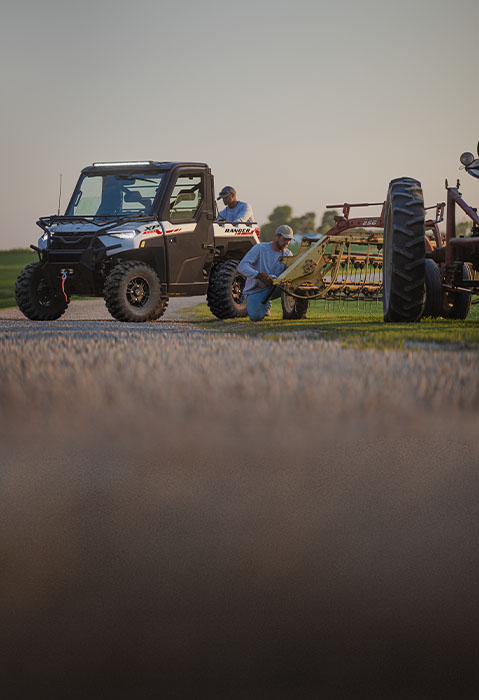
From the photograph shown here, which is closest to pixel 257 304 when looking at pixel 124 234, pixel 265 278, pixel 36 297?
pixel 265 278

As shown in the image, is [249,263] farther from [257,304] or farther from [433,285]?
[433,285]

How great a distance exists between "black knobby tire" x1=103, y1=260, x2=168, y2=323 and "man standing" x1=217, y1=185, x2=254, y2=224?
2.62m

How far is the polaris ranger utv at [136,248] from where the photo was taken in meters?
13.4

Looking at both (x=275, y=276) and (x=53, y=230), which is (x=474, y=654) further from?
(x=53, y=230)

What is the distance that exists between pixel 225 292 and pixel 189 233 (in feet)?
3.70

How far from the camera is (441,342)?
21.6 feet

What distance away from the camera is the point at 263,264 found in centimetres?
1320

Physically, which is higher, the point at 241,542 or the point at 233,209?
the point at 233,209

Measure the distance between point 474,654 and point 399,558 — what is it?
45 cm

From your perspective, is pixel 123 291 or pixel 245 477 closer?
pixel 245 477

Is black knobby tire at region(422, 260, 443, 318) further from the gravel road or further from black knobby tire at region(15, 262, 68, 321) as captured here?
black knobby tire at region(15, 262, 68, 321)

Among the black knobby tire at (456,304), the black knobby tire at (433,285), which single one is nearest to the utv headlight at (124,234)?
the black knobby tire at (456,304)

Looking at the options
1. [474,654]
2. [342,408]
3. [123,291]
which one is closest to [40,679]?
[474,654]

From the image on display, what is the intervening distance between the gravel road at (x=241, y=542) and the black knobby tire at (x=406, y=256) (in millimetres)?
4463
